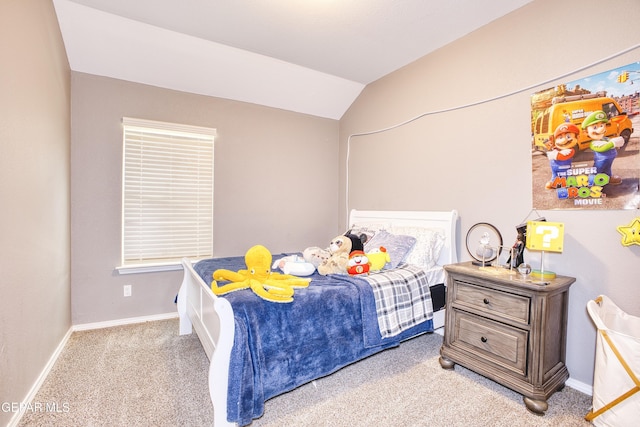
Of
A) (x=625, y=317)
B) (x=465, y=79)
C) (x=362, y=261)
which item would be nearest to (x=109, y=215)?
(x=362, y=261)

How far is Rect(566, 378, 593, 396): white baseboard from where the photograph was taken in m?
1.97

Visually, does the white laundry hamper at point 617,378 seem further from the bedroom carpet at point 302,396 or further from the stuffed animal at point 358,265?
the stuffed animal at point 358,265

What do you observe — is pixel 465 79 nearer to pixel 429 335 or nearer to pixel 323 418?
pixel 429 335

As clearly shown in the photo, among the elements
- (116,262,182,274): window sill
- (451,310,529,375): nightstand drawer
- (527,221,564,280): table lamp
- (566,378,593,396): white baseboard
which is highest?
(527,221,564,280): table lamp

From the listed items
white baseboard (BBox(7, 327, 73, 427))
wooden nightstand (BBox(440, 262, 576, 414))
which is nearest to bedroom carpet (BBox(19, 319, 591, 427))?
white baseboard (BBox(7, 327, 73, 427))

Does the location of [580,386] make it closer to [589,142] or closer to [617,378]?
[617,378]

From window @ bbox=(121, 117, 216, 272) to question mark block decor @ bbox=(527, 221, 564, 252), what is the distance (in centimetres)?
306

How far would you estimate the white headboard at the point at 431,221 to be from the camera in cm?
273

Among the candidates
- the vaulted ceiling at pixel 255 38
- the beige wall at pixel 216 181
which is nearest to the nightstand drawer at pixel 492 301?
the vaulted ceiling at pixel 255 38

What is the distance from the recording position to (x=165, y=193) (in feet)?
10.5

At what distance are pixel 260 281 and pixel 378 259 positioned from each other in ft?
3.54

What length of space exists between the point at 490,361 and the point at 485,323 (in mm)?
244

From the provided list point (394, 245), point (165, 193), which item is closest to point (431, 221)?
point (394, 245)

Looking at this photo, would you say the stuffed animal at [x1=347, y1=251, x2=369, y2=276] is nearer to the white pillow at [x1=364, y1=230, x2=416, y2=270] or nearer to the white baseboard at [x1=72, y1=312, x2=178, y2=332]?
the white pillow at [x1=364, y1=230, x2=416, y2=270]
